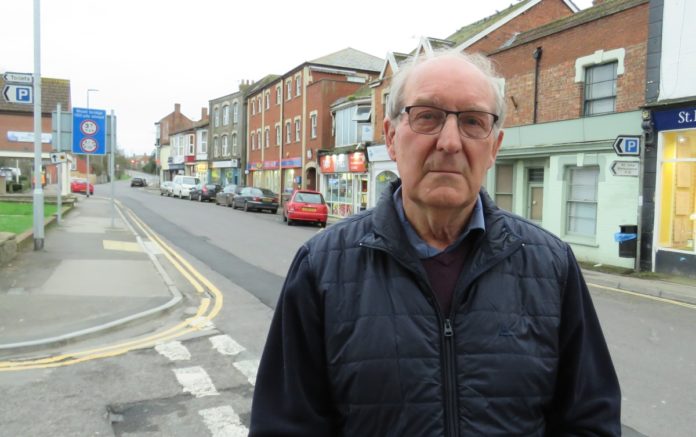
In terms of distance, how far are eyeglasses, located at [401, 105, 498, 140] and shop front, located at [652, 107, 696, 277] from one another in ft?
41.7

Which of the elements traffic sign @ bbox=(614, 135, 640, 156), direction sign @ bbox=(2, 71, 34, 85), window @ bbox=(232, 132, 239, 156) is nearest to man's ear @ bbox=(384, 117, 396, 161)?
traffic sign @ bbox=(614, 135, 640, 156)

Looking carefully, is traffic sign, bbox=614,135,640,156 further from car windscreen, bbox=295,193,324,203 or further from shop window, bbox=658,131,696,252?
car windscreen, bbox=295,193,324,203

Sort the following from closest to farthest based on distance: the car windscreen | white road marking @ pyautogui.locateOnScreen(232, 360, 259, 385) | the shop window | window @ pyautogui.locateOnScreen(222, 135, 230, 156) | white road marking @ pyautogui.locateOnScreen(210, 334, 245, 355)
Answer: white road marking @ pyautogui.locateOnScreen(232, 360, 259, 385), white road marking @ pyautogui.locateOnScreen(210, 334, 245, 355), the shop window, the car windscreen, window @ pyautogui.locateOnScreen(222, 135, 230, 156)

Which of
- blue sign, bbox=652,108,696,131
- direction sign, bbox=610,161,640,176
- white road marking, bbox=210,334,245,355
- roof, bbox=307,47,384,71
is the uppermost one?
roof, bbox=307,47,384,71

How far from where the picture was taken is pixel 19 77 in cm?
1201

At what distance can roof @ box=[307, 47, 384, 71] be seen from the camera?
37375mm

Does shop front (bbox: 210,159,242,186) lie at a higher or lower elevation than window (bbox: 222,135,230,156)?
lower

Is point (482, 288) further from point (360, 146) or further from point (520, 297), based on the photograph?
point (360, 146)

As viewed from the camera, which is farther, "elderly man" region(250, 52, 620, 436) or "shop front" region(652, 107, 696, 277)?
"shop front" region(652, 107, 696, 277)

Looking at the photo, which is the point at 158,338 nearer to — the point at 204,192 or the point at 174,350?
the point at 174,350

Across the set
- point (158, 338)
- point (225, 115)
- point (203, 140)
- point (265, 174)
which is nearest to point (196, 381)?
point (158, 338)

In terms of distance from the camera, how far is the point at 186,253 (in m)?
14.4

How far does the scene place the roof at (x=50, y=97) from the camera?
36656 millimetres

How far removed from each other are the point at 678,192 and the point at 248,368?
11.6 metres
